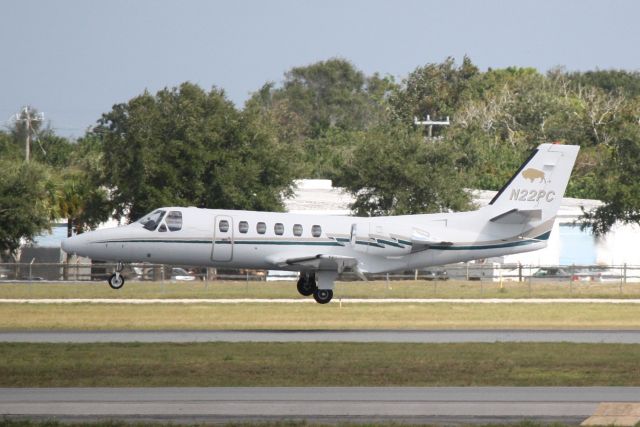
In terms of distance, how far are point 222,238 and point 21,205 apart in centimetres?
2832

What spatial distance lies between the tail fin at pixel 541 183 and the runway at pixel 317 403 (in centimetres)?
2016

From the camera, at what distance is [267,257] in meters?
40.0

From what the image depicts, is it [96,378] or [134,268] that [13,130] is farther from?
[96,378]

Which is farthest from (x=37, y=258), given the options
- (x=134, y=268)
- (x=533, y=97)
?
(x=533, y=97)

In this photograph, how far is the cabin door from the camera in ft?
129

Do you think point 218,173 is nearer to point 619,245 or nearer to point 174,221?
point 619,245

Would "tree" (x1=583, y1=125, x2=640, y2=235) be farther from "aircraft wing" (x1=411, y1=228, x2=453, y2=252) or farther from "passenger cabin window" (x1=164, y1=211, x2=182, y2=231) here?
"passenger cabin window" (x1=164, y1=211, x2=182, y2=231)

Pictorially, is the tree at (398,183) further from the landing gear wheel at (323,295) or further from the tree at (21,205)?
the landing gear wheel at (323,295)

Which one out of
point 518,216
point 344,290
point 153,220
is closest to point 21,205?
point 344,290

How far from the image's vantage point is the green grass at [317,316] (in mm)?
37625

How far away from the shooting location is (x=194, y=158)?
67.4m

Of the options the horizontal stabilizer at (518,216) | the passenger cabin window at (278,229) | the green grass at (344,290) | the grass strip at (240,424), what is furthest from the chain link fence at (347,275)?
the grass strip at (240,424)

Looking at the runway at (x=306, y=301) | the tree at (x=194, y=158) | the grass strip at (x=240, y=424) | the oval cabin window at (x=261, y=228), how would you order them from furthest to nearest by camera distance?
1. the tree at (x=194, y=158)
2. the runway at (x=306, y=301)
3. the oval cabin window at (x=261, y=228)
4. the grass strip at (x=240, y=424)

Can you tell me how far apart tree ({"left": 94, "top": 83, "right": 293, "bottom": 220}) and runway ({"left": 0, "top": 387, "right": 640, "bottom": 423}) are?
146ft
